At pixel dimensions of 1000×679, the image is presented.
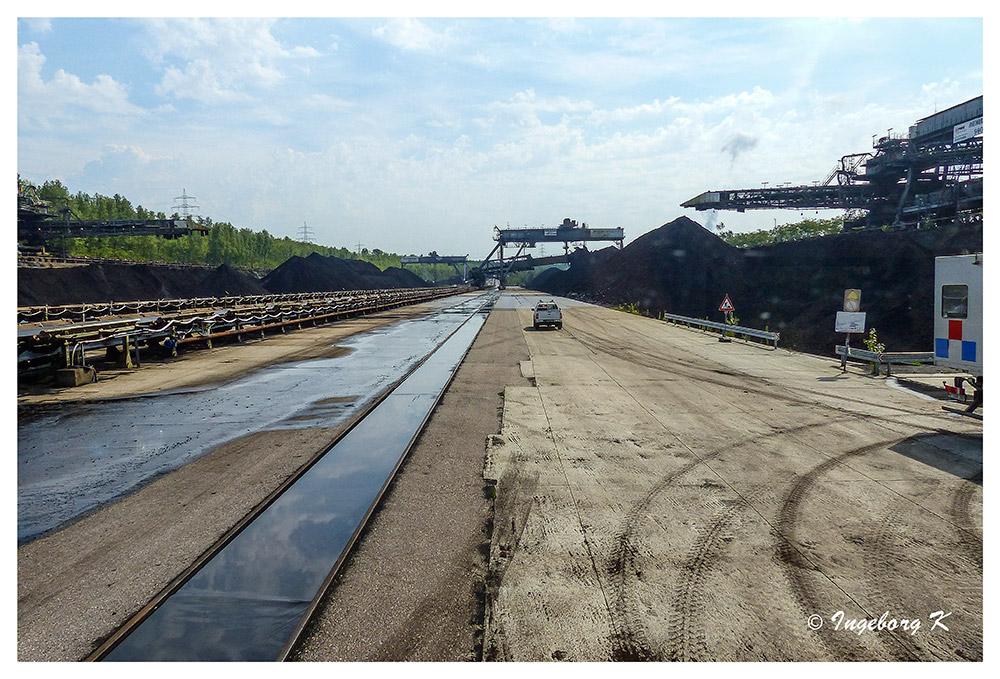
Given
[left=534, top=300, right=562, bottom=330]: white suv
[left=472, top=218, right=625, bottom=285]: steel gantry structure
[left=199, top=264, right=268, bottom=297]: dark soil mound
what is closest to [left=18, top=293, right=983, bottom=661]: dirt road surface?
[left=534, top=300, right=562, bottom=330]: white suv

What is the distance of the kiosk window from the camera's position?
980 cm

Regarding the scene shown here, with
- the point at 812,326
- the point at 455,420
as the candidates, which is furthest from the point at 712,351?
the point at 812,326

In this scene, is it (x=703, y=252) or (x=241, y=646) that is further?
(x=703, y=252)

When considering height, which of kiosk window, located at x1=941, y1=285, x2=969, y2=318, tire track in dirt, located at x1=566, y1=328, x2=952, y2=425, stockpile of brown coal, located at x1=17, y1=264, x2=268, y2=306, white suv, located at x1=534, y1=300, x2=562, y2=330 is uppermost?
stockpile of brown coal, located at x1=17, y1=264, x2=268, y2=306

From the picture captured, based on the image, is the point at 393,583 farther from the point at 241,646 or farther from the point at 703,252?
the point at 703,252

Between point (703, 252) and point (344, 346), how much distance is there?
5560 centimetres

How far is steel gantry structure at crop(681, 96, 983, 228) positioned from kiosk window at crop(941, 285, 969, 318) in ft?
196

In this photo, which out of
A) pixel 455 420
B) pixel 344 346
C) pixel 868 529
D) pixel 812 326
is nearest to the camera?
pixel 868 529

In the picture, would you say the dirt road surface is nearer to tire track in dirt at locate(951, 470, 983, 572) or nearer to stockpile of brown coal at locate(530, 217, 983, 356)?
tire track in dirt at locate(951, 470, 983, 572)

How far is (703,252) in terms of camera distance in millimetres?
68938

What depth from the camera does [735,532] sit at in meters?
5.97

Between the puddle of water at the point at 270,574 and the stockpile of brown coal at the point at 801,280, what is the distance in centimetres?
3644

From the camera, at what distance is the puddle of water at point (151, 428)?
24.7ft

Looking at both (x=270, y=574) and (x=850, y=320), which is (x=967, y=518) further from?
(x=850, y=320)
